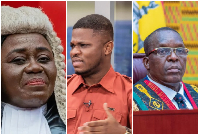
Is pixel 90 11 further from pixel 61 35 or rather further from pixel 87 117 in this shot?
pixel 87 117

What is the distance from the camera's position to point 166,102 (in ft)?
11.0

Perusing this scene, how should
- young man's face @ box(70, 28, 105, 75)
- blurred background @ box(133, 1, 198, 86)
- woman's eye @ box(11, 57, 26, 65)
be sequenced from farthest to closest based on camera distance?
1. blurred background @ box(133, 1, 198, 86)
2. young man's face @ box(70, 28, 105, 75)
3. woman's eye @ box(11, 57, 26, 65)

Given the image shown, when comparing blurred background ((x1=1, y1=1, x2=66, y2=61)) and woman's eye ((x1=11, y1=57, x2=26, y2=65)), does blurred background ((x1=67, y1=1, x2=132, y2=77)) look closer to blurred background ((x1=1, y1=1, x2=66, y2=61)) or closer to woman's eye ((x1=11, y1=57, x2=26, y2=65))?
blurred background ((x1=1, y1=1, x2=66, y2=61))

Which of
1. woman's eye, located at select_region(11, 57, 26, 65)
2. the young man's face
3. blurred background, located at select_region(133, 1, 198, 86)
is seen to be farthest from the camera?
blurred background, located at select_region(133, 1, 198, 86)

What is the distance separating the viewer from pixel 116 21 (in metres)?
3.32

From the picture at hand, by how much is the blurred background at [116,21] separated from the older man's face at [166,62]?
9.9 inches

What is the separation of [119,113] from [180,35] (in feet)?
3.45

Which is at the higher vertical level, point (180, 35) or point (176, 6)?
point (176, 6)

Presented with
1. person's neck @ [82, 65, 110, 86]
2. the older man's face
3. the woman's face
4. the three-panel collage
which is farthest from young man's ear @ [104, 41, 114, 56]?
the woman's face

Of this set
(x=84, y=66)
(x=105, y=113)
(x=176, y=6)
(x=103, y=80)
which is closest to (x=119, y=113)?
(x=105, y=113)

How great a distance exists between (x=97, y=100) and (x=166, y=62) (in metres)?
0.82

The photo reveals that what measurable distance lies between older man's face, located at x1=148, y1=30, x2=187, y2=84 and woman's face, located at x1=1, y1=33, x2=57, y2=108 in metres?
1.07

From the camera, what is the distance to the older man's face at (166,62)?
332 cm

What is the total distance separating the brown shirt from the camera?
10.6 feet
